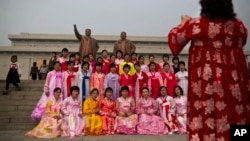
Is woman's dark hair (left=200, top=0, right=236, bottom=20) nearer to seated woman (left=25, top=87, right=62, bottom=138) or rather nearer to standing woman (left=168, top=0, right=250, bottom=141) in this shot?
standing woman (left=168, top=0, right=250, bottom=141)

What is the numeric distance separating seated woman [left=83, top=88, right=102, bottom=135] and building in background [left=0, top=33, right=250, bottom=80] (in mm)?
11641

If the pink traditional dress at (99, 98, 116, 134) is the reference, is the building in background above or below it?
above

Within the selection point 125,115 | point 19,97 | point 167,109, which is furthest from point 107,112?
point 19,97

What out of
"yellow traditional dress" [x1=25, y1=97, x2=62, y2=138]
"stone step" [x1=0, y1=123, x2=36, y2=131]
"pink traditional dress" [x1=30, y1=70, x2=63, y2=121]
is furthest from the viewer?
"pink traditional dress" [x1=30, y1=70, x2=63, y2=121]

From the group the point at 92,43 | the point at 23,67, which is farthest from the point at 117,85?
the point at 23,67

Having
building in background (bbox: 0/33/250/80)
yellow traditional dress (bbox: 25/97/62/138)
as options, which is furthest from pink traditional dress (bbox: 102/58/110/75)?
building in background (bbox: 0/33/250/80)

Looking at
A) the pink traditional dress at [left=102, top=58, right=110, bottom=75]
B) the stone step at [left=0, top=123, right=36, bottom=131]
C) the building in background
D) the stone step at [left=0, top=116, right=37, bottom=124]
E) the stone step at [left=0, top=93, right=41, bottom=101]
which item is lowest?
the stone step at [left=0, top=123, right=36, bottom=131]

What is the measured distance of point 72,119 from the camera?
6.80 metres

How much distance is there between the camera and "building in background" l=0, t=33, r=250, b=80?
1833cm

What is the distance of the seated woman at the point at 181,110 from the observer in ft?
Result: 23.4

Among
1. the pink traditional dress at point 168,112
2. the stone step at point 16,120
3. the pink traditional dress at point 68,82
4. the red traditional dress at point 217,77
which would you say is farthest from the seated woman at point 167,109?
the red traditional dress at point 217,77

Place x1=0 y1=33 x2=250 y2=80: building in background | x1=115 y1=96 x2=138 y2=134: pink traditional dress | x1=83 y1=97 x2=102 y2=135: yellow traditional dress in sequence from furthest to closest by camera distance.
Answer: x1=0 y1=33 x2=250 y2=80: building in background → x1=115 y1=96 x2=138 y2=134: pink traditional dress → x1=83 y1=97 x2=102 y2=135: yellow traditional dress

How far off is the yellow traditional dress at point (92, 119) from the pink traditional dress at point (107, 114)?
0.12 metres

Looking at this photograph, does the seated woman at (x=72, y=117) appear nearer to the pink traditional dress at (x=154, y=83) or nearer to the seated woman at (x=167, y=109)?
the seated woman at (x=167, y=109)
